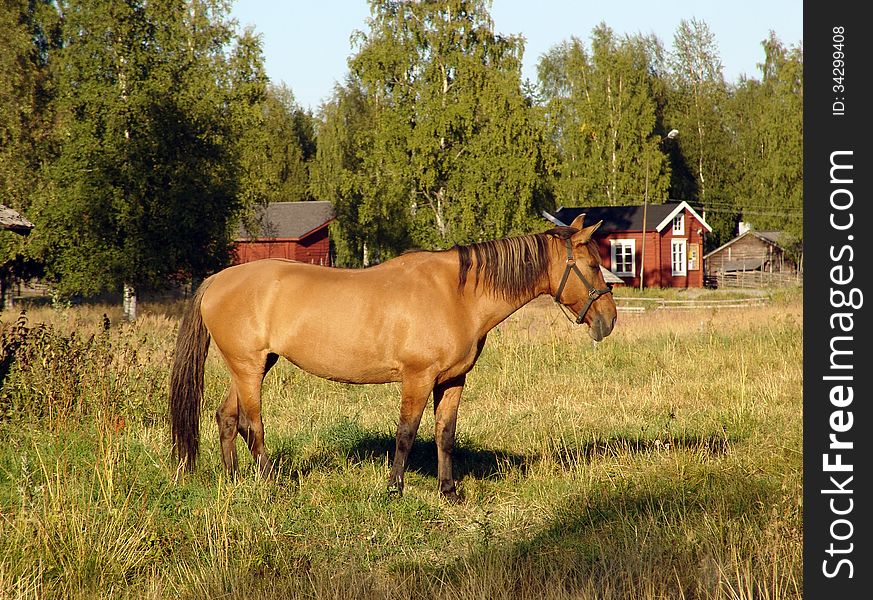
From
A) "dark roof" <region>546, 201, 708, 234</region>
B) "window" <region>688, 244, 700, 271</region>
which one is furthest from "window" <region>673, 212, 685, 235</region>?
"window" <region>688, 244, 700, 271</region>

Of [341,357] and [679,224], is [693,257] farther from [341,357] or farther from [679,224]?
[341,357]

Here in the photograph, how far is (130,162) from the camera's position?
22719 mm

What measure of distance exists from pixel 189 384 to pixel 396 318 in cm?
190

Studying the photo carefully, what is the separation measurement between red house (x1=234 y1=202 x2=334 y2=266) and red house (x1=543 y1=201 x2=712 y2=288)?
44.3 ft

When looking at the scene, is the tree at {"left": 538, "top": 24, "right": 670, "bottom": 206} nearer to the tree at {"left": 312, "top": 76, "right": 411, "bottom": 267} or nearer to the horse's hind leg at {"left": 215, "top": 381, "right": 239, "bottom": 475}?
the tree at {"left": 312, "top": 76, "right": 411, "bottom": 267}

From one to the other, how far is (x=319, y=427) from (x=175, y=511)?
3.02 meters

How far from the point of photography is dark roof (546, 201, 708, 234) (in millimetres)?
45250

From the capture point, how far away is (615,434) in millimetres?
8172

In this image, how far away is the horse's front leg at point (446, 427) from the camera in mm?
6176

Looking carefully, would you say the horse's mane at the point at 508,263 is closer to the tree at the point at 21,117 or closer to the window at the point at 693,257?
the tree at the point at 21,117

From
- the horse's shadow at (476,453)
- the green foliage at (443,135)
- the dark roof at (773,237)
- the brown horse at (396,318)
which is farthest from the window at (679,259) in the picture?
the brown horse at (396,318)
